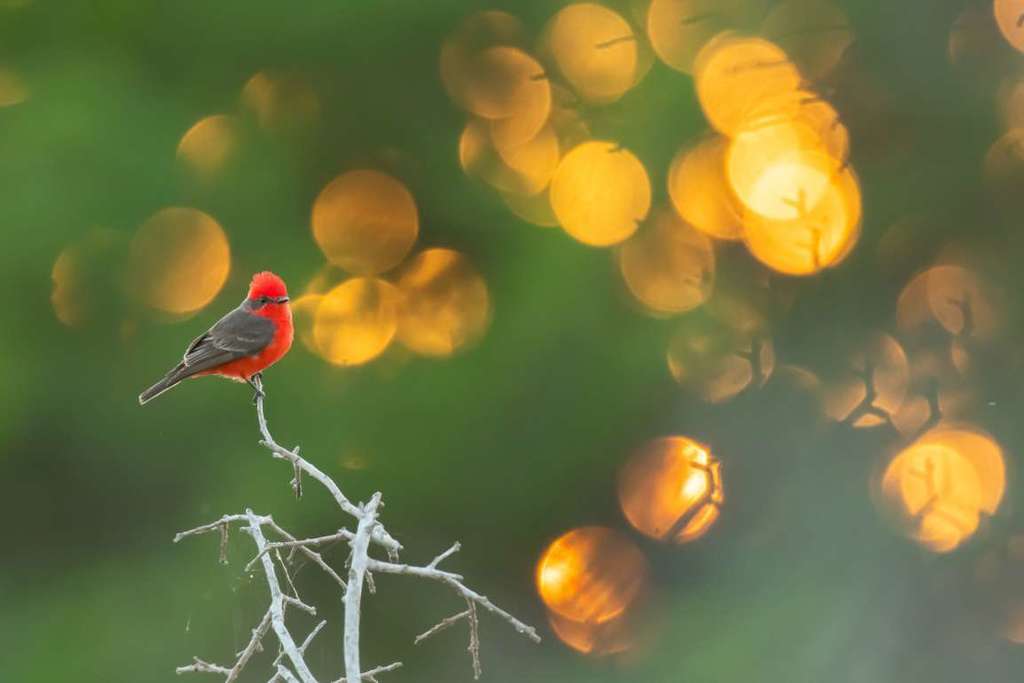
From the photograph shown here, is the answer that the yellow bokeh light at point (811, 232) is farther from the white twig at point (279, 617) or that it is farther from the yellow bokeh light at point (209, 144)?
the white twig at point (279, 617)

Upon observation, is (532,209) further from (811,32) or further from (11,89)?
(11,89)

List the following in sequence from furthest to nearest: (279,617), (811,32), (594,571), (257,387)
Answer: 1. (594,571)
2. (811,32)
3. (257,387)
4. (279,617)

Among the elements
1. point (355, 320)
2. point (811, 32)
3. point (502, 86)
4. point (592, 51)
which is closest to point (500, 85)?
point (502, 86)

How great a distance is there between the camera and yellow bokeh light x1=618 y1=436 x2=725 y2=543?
456 inches

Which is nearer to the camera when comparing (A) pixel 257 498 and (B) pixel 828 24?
(A) pixel 257 498

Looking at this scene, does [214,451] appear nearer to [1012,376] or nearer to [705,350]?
[705,350]

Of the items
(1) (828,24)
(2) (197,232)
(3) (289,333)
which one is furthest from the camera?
(1) (828,24)

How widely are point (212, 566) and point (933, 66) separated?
7308mm

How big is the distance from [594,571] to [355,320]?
3239mm

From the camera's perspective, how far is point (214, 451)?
11.4 meters

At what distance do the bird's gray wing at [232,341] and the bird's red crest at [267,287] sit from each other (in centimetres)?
7

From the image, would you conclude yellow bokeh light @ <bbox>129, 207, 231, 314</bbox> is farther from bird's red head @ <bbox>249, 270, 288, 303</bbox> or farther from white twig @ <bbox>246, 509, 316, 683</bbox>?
white twig @ <bbox>246, 509, 316, 683</bbox>

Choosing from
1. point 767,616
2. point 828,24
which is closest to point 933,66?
point 828,24

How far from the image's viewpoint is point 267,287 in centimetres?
512
